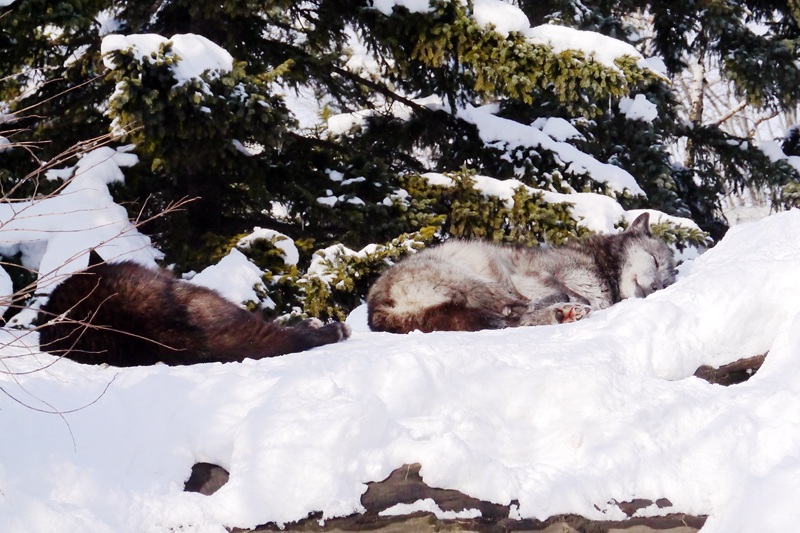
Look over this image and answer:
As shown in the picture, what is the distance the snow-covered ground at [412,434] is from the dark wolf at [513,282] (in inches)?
73.0

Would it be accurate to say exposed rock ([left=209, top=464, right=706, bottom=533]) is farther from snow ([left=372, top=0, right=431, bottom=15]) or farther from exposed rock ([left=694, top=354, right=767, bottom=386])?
snow ([left=372, top=0, right=431, bottom=15])

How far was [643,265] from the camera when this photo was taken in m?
6.89

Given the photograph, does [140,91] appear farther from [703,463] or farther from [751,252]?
[703,463]

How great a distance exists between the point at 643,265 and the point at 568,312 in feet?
4.93

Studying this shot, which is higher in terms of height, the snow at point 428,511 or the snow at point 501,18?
the snow at point 501,18

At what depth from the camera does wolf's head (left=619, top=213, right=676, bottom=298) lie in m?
6.82

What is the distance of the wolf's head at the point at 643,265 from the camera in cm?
682

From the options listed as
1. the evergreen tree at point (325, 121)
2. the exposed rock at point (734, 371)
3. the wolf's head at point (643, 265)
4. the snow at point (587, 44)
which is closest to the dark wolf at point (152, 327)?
the exposed rock at point (734, 371)

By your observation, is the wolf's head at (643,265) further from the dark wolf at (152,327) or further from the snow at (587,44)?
the dark wolf at (152,327)

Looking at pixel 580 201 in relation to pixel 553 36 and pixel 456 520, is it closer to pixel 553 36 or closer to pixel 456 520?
pixel 553 36

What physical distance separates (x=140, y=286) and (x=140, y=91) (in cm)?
309

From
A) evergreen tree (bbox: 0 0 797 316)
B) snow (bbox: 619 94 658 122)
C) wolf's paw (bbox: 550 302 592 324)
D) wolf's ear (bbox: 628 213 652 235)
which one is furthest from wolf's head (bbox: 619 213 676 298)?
snow (bbox: 619 94 658 122)

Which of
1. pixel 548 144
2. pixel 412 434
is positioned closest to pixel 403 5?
pixel 548 144

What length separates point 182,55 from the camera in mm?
7539
